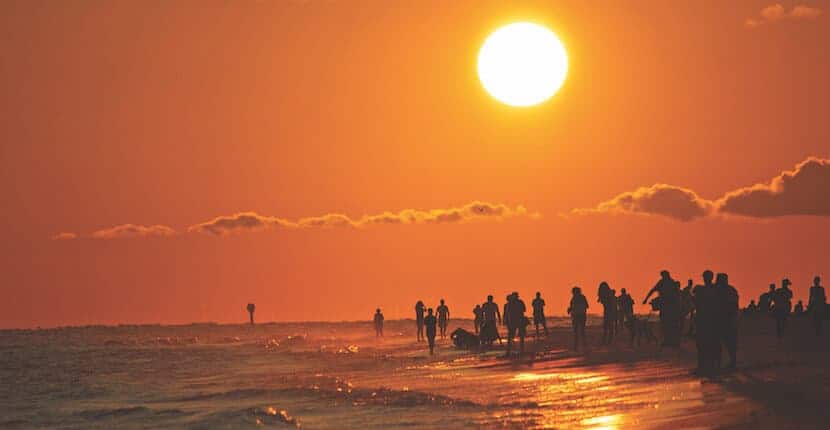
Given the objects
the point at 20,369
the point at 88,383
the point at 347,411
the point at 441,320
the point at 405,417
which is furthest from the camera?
the point at 441,320

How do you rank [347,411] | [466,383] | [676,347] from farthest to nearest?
[676,347], [466,383], [347,411]

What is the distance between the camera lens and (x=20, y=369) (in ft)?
174

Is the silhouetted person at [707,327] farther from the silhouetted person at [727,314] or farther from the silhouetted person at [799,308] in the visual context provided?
the silhouetted person at [799,308]

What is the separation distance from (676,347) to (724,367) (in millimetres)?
7809

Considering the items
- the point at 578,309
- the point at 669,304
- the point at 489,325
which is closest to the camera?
the point at 669,304

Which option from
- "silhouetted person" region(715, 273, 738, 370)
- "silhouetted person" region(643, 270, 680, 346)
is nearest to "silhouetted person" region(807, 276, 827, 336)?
"silhouetted person" region(643, 270, 680, 346)

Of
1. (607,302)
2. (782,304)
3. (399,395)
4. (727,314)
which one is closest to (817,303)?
(782,304)

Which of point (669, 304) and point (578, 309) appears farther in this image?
point (578, 309)

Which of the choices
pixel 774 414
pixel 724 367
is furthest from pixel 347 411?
pixel 774 414

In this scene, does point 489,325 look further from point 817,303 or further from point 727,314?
point 727,314

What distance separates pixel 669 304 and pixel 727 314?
5.97m

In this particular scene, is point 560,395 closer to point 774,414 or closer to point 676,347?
point 774,414

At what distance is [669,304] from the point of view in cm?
3027

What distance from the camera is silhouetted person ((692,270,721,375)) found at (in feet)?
79.1
